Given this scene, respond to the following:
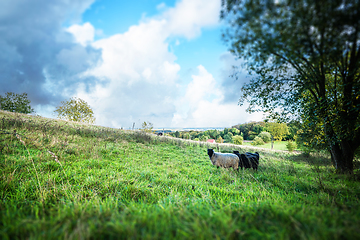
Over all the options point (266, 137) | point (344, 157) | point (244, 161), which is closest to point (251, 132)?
point (266, 137)

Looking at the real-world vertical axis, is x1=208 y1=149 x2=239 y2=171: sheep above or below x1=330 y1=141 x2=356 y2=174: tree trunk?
→ below

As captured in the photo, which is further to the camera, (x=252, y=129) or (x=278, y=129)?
(x=252, y=129)

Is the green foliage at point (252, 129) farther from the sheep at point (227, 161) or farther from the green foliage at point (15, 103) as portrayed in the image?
the green foliage at point (15, 103)

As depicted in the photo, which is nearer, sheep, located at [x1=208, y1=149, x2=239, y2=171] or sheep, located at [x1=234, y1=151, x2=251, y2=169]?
sheep, located at [x1=208, y1=149, x2=239, y2=171]

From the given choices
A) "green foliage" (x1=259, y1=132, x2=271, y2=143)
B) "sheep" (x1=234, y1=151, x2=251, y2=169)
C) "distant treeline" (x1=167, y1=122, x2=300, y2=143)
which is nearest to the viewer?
"sheep" (x1=234, y1=151, x2=251, y2=169)

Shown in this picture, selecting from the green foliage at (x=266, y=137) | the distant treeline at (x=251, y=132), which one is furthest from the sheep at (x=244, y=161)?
the green foliage at (x=266, y=137)

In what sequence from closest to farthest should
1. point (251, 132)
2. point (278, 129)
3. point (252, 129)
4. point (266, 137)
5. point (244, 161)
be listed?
point (244, 161)
point (278, 129)
point (266, 137)
point (251, 132)
point (252, 129)

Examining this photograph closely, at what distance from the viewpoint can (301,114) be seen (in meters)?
7.58

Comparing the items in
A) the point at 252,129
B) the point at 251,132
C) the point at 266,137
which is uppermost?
the point at 252,129

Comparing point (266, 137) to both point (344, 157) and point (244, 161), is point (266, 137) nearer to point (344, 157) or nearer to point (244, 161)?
point (344, 157)

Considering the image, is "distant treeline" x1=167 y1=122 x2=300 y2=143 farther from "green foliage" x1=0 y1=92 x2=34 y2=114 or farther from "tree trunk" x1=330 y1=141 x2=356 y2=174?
"green foliage" x1=0 y1=92 x2=34 y2=114

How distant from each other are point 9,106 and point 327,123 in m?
80.9

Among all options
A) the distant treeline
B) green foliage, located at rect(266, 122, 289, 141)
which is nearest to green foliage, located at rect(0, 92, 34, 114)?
the distant treeline

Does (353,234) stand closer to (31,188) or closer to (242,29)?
(242,29)
